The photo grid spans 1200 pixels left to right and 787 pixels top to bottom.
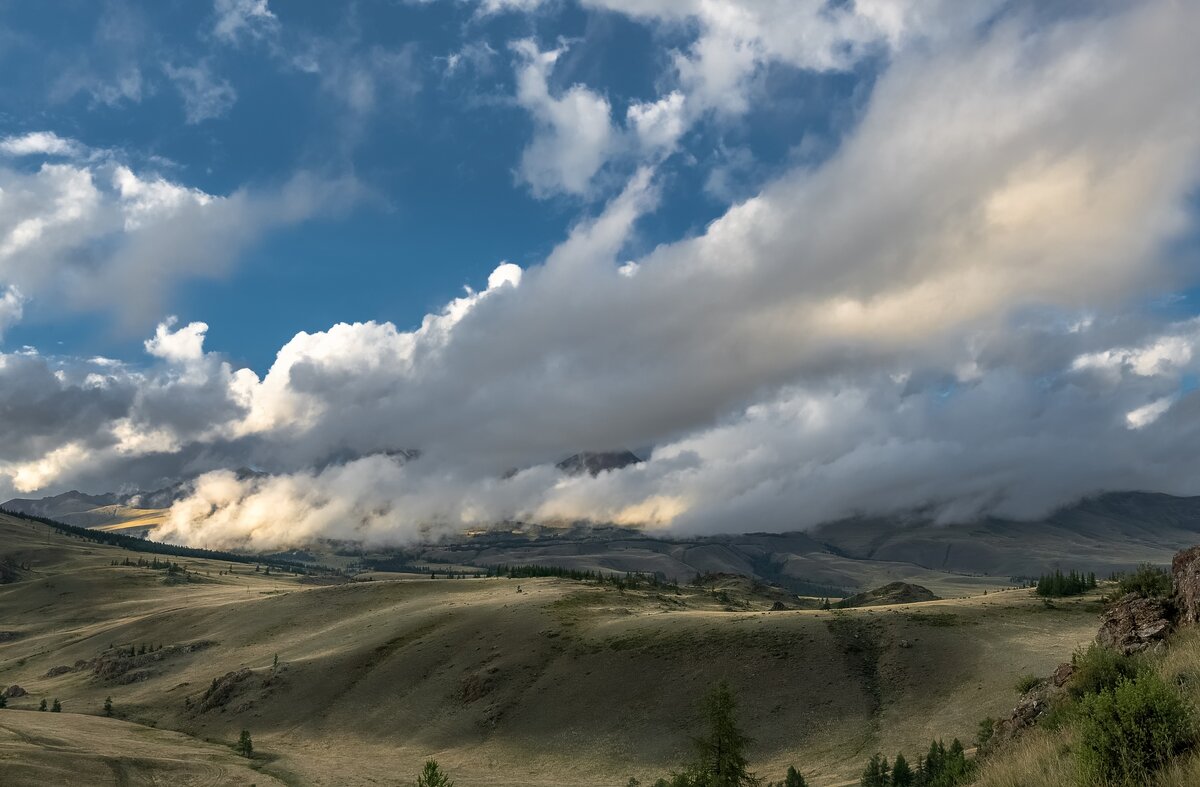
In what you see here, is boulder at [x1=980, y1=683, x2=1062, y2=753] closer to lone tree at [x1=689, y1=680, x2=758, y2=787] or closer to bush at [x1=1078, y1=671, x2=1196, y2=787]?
bush at [x1=1078, y1=671, x2=1196, y2=787]

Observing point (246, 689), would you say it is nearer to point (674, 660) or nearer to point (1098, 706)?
point (674, 660)

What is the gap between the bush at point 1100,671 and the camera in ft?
57.0

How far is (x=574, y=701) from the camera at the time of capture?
90.1 metres

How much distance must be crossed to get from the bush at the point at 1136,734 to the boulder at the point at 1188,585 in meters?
9.64

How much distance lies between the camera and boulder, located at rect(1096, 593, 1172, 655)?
800 inches

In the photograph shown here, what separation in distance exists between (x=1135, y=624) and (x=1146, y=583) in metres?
3.12

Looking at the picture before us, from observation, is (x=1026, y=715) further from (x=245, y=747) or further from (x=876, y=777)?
(x=245, y=747)

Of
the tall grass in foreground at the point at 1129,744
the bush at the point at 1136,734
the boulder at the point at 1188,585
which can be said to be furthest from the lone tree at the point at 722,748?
the bush at the point at 1136,734

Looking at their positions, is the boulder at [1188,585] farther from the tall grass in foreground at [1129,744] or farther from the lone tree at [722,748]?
the lone tree at [722,748]

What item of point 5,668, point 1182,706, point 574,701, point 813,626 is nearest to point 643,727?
point 574,701

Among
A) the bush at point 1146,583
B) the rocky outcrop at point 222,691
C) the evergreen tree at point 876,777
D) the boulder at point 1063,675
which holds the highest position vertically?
the bush at point 1146,583

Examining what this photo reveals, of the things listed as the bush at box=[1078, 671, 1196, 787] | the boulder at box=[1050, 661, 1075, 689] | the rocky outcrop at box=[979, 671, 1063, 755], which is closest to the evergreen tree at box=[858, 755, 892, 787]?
the rocky outcrop at box=[979, 671, 1063, 755]

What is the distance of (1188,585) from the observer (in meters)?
20.9

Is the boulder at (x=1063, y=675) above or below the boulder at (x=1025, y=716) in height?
above
